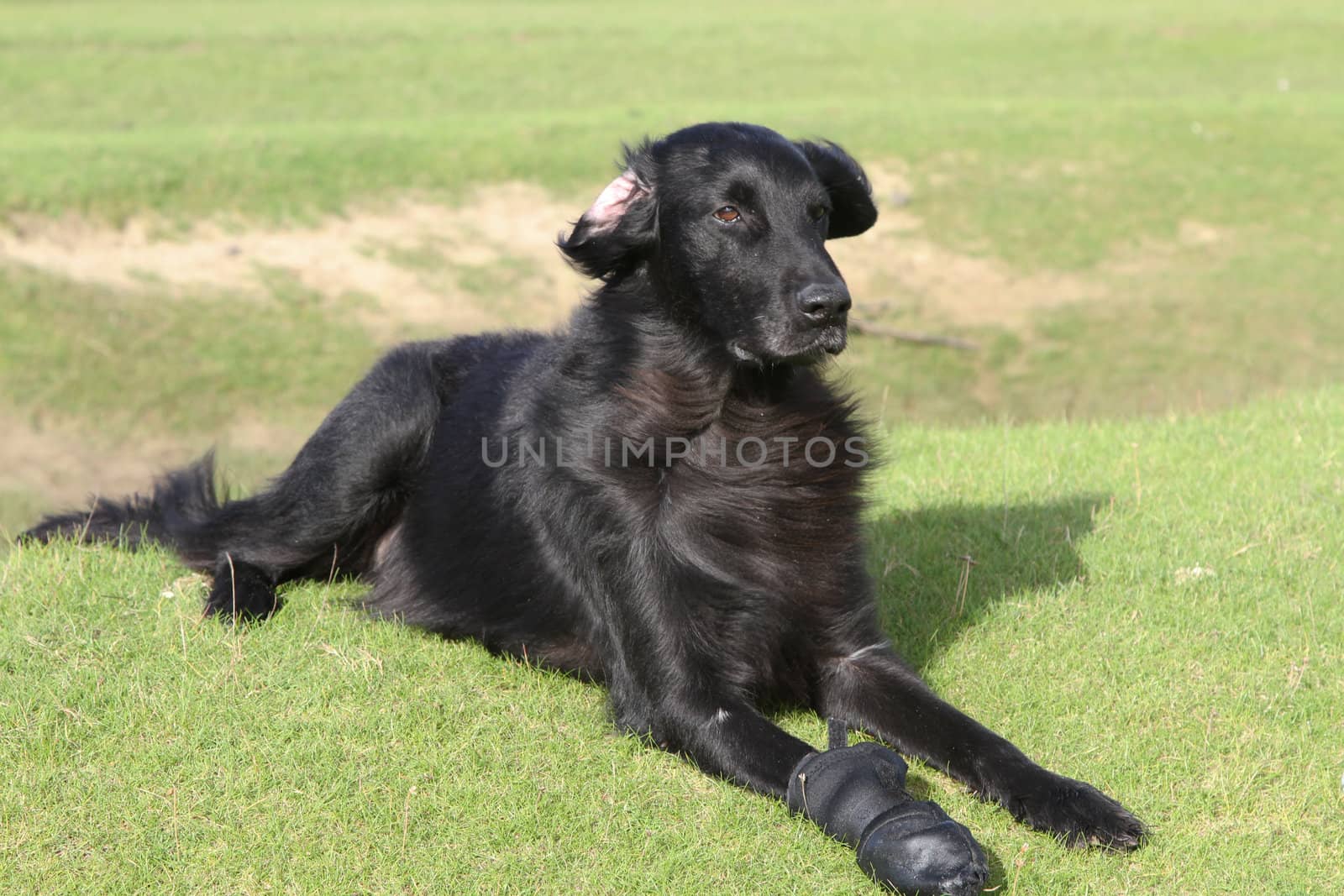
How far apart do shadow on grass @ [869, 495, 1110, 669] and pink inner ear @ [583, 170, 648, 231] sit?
170 centimetres

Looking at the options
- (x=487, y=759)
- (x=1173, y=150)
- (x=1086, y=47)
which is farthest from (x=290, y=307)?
(x=1086, y=47)

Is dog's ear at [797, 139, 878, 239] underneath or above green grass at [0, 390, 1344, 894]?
above

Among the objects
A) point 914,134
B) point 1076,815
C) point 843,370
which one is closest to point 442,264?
point 914,134

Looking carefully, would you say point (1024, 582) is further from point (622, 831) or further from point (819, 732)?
point (622, 831)

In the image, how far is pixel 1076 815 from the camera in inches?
132

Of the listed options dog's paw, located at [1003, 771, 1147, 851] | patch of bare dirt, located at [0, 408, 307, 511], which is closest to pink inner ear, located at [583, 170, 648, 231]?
dog's paw, located at [1003, 771, 1147, 851]

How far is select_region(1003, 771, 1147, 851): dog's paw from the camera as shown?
10.8 ft

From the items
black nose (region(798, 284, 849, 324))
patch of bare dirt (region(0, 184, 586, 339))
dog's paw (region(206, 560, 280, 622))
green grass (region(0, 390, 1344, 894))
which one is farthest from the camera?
patch of bare dirt (region(0, 184, 586, 339))

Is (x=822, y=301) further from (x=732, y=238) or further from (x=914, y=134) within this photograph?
(x=914, y=134)

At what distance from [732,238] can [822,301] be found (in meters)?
0.39

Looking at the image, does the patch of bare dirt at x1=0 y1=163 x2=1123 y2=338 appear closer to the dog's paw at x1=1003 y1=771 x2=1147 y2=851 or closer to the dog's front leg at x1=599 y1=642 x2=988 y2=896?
the dog's front leg at x1=599 y1=642 x2=988 y2=896

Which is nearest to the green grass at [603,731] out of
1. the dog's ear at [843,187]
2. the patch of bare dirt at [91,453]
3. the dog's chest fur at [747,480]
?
the dog's chest fur at [747,480]

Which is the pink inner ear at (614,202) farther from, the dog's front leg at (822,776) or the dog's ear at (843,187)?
the dog's front leg at (822,776)

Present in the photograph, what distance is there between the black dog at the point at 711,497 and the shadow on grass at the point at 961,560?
1.89 feet
